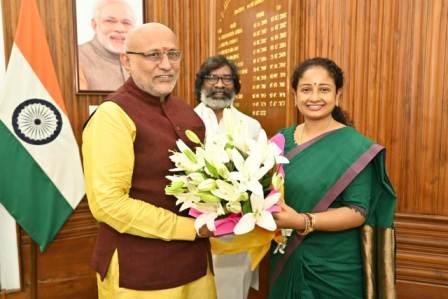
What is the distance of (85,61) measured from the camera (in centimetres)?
257

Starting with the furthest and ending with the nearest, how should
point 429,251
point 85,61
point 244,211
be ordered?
point 85,61
point 429,251
point 244,211

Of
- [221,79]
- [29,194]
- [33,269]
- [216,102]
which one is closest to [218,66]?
[221,79]

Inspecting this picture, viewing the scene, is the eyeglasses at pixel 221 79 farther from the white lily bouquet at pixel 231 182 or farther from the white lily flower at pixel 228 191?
the white lily flower at pixel 228 191

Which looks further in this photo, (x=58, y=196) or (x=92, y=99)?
(x=92, y=99)

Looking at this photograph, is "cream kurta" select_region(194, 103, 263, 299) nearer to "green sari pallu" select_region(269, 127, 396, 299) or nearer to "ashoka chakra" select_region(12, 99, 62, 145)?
"green sari pallu" select_region(269, 127, 396, 299)

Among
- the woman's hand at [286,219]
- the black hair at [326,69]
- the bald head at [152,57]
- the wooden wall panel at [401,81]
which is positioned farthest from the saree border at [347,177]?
the bald head at [152,57]

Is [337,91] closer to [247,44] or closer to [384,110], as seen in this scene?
[384,110]

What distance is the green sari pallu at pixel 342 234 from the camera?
1450mm

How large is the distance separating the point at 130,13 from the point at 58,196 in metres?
1.26

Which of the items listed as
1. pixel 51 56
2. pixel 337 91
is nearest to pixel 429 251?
pixel 337 91

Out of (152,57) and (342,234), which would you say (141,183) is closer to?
(152,57)

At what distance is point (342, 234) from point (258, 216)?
50 centimetres

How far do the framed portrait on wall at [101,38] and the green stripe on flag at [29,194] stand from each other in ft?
1.89

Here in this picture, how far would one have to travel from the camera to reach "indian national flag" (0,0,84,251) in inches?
85.4
